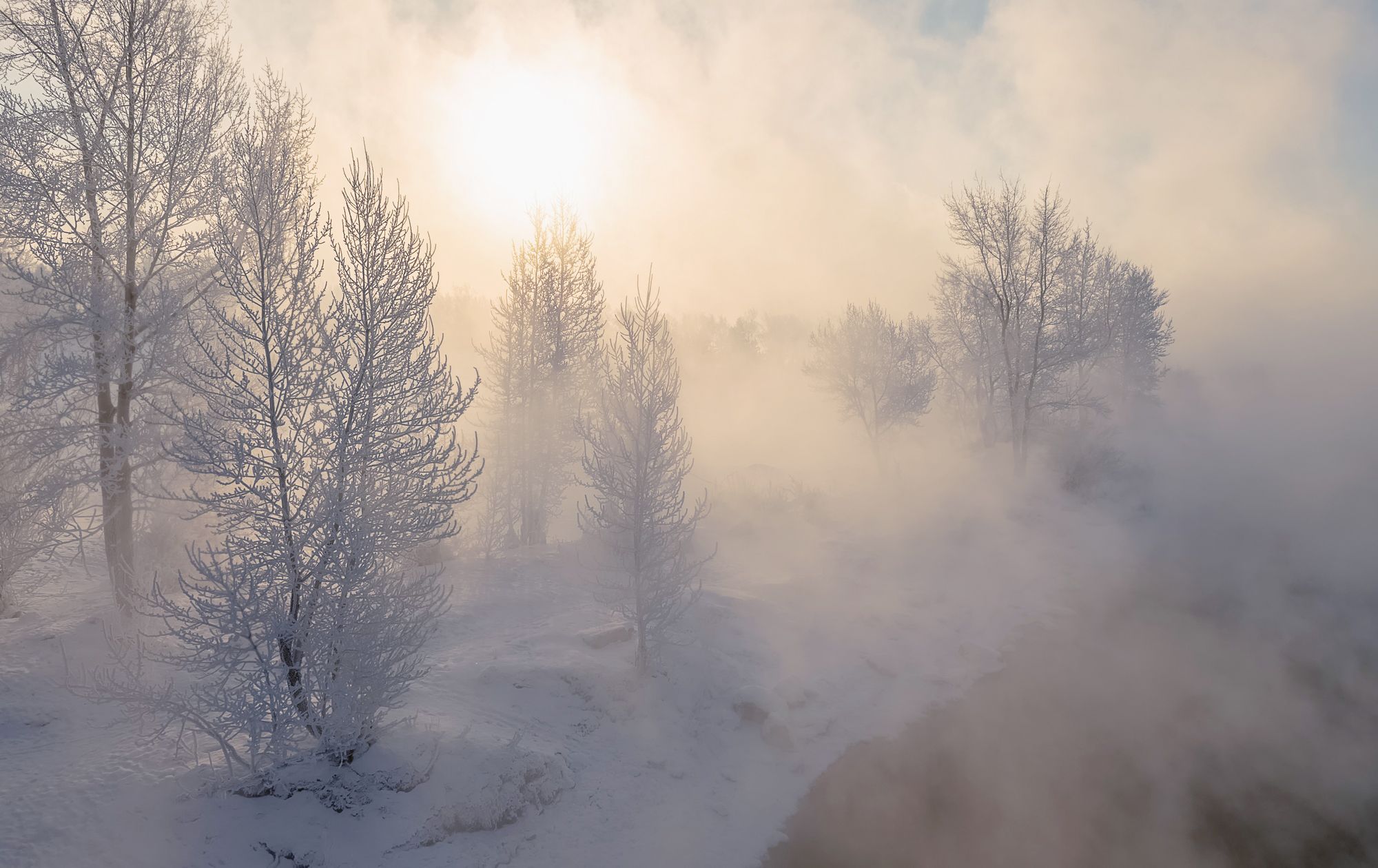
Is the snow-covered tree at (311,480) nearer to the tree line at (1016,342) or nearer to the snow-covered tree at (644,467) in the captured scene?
the snow-covered tree at (644,467)

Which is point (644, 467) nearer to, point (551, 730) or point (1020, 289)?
point (551, 730)

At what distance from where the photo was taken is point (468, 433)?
41.1m

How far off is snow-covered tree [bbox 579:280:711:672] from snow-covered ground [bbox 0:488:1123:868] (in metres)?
1.60

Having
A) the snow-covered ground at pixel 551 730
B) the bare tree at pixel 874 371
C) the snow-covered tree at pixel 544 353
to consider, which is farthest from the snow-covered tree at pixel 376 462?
the bare tree at pixel 874 371

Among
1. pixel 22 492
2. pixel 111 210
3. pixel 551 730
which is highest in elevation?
pixel 111 210

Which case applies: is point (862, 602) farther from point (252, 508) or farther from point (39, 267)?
point (39, 267)

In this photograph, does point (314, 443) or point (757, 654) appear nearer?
point (314, 443)

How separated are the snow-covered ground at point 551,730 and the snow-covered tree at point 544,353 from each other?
366 centimetres

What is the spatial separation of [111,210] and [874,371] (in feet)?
103

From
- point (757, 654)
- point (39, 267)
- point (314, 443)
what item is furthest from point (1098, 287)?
point (39, 267)

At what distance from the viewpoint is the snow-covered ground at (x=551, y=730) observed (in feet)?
21.6

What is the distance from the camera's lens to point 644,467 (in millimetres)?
11539

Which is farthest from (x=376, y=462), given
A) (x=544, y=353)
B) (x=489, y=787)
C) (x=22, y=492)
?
(x=544, y=353)

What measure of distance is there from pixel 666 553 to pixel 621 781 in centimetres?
411
